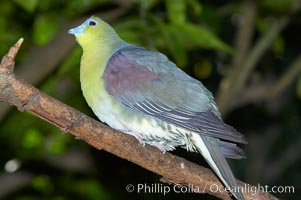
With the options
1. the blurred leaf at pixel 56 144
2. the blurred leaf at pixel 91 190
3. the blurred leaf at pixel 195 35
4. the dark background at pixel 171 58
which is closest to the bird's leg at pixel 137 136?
the dark background at pixel 171 58

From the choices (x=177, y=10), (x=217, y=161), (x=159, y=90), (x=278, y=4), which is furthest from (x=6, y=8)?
(x=217, y=161)

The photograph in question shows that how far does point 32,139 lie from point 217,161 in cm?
187

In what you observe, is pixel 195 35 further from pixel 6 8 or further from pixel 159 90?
pixel 6 8

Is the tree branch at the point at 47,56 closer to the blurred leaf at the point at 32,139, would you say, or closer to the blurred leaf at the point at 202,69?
the blurred leaf at the point at 32,139

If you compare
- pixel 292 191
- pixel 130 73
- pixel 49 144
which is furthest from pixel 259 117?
pixel 130 73

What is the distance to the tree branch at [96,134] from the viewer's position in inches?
75.6

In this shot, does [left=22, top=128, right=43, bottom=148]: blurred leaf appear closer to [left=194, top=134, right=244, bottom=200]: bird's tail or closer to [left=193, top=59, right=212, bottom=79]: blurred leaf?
[left=193, top=59, right=212, bottom=79]: blurred leaf

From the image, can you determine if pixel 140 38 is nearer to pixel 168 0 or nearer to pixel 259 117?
pixel 168 0

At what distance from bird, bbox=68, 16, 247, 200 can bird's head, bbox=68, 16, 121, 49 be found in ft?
0.34

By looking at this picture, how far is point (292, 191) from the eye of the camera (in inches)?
182

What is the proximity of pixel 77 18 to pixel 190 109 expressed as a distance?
1529 millimetres

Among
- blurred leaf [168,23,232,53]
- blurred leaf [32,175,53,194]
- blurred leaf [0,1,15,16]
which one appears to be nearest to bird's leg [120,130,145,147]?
blurred leaf [168,23,232,53]

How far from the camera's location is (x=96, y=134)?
2066 mm

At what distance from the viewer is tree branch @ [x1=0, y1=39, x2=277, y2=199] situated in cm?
192
